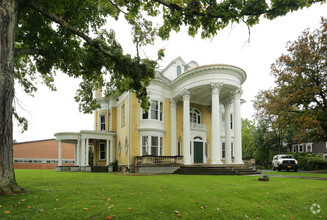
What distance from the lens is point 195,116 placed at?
80.8 feet

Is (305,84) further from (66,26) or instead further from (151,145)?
(66,26)

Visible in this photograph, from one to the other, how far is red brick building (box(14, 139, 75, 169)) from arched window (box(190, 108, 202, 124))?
1185 inches

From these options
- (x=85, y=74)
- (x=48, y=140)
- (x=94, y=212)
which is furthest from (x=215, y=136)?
(x=48, y=140)

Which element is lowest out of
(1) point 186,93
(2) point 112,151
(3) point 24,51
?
(2) point 112,151

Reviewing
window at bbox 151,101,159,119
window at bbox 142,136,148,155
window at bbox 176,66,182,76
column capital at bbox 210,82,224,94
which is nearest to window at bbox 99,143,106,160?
window at bbox 142,136,148,155

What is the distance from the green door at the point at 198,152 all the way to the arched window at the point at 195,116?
2.44 metres

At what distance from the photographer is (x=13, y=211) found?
186 inches

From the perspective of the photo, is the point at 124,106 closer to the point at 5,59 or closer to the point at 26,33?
the point at 26,33

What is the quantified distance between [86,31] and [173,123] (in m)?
13.0

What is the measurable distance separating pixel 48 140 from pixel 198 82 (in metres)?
34.7

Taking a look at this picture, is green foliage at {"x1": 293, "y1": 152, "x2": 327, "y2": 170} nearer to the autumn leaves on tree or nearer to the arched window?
the autumn leaves on tree

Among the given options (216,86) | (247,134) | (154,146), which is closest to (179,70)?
(216,86)

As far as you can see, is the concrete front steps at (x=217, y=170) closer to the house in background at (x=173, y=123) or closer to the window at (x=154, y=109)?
the house in background at (x=173, y=123)

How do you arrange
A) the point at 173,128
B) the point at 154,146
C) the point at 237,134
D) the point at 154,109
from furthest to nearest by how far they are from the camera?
the point at 173,128 < the point at 154,109 < the point at 154,146 < the point at 237,134
